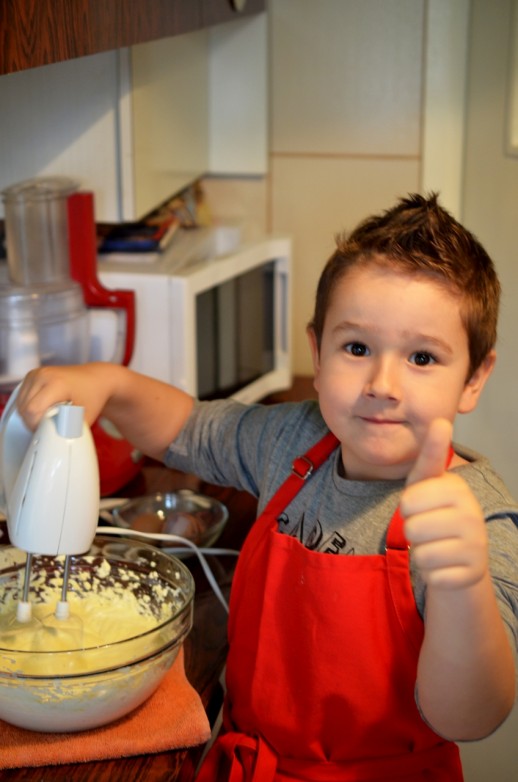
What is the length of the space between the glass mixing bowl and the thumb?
0.31m

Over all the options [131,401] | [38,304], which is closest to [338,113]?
[38,304]

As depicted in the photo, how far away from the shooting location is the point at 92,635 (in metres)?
0.97

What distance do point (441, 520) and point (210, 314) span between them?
97 centimetres

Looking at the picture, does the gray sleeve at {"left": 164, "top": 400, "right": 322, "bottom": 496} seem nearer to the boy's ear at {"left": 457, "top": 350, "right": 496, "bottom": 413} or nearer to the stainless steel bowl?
the stainless steel bowl

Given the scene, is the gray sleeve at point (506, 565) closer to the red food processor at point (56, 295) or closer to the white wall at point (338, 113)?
the red food processor at point (56, 295)

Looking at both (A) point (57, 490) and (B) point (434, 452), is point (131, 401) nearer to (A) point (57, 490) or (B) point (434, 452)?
(A) point (57, 490)

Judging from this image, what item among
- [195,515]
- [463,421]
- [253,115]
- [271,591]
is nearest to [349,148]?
[253,115]

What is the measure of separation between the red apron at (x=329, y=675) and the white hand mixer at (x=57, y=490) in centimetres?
23

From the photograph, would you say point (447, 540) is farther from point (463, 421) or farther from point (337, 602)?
point (463, 421)

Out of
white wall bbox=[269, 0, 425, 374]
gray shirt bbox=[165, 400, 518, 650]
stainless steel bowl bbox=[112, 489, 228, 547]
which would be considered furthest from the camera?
white wall bbox=[269, 0, 425, 374]

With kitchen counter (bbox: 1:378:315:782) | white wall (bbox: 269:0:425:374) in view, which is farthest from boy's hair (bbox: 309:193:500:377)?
white wall (bbox: 269:0:425:374)

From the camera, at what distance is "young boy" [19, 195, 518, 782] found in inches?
36.9

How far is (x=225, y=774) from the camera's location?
102 centimetres

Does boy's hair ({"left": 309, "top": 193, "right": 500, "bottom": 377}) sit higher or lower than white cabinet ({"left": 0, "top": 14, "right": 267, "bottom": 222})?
lower
